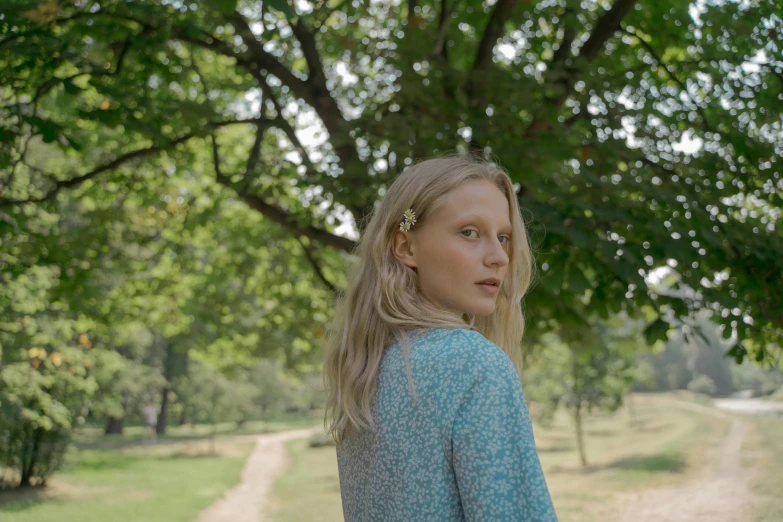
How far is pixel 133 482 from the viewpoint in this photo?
16391 millimetres

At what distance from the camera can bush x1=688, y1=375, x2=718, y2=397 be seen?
23531 millimetres

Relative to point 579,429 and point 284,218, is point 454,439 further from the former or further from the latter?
point 579,429

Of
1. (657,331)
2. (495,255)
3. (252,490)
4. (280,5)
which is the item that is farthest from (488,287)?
(252,490)

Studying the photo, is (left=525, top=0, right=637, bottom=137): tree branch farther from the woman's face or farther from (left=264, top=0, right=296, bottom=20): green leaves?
the woman's face

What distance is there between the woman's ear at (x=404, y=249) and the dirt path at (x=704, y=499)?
13373 millimetres

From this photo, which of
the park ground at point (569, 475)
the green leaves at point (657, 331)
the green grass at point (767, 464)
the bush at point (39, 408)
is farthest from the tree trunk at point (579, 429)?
the green leaves at point (657, 331)

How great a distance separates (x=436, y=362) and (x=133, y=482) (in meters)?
17.0

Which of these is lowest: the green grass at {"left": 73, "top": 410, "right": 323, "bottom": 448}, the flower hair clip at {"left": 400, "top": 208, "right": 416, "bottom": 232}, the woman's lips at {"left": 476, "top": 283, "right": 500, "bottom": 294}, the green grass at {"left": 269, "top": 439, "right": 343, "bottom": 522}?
the green grass at {"left": 73, "top": 410, "right": 323, "bottom": 448}

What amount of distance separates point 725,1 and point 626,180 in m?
1.86

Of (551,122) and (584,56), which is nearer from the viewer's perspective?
(551,122)

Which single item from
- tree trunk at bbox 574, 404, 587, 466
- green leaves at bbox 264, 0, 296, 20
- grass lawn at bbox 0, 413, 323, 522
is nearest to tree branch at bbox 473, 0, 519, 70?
green leaves at bbox 264, 0, 296, 20

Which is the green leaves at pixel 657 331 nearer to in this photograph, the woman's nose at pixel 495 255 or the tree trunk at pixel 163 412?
the woman's nose at pixel 495 255

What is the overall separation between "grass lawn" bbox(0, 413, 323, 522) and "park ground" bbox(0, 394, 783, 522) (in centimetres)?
4

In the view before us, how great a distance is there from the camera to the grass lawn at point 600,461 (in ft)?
47.0
